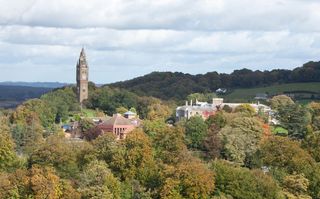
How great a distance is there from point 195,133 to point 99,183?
96.3 feet

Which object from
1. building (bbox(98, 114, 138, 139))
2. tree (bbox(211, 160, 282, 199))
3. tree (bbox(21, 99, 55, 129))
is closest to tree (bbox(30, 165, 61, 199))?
tree (bbox(211, 160, 282, 199))

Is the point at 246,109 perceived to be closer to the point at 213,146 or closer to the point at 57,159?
the point at 213,146

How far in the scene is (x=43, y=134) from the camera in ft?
332

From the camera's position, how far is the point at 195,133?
293 feet

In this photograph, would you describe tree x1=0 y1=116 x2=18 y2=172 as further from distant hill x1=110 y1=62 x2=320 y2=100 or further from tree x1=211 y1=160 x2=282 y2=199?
distant hill x1=110 y1=62 x2=320 y2=100

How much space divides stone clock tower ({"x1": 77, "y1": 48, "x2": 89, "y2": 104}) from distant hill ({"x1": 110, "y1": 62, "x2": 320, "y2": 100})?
92.2 feet

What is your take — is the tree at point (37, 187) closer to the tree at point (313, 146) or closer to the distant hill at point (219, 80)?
the tree at point (313, 146)

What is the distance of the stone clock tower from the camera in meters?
137

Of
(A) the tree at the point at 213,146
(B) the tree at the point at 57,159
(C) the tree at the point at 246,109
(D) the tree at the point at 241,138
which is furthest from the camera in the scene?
(C) the tree at the point at 246,109

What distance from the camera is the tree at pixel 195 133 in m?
88.2

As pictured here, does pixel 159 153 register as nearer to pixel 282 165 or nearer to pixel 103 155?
pixel 103 155

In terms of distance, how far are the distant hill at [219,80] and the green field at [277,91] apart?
5.53m

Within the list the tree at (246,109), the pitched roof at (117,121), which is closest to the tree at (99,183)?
the pitched roof at (117,121)

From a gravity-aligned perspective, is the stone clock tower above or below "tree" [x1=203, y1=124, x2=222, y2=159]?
above
